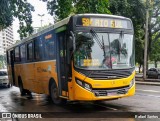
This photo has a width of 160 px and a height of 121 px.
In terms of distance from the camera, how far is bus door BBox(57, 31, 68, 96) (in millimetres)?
10688

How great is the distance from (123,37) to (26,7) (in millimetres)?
5892

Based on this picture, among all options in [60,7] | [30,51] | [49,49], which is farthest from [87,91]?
[60,7]

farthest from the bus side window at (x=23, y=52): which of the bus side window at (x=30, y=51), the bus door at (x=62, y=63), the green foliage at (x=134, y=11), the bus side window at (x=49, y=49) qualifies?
the green foliage at (x=134, y=11)

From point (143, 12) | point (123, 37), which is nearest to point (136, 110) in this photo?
point (123, 37)

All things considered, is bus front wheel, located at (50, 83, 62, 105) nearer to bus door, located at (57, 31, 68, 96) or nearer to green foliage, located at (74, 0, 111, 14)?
bus door, located at (57, 31, 68, 96)

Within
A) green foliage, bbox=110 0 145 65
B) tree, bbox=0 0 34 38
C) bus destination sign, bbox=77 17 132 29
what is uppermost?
green foliage, bbox=110 0 145 65

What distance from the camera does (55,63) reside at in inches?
456

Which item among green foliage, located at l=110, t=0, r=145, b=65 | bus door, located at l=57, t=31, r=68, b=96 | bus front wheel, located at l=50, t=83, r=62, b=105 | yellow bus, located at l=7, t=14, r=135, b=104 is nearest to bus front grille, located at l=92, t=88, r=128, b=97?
yellow bus, located at l=7, t=14, r=135, b=104

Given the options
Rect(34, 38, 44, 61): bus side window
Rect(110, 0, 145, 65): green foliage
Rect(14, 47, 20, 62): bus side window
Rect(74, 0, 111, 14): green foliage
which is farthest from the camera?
Rect(110, 0, 145, 65): green foliage

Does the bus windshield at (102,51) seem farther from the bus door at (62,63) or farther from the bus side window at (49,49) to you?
the bus side window at (49,49)

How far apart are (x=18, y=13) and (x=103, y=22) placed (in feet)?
18.8

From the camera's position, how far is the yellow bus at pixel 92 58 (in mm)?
9836

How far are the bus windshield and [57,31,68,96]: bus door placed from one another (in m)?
0.92

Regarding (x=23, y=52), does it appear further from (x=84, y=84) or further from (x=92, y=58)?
(x=84, y=84)
